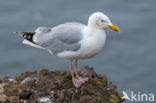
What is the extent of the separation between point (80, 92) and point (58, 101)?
1.78ft

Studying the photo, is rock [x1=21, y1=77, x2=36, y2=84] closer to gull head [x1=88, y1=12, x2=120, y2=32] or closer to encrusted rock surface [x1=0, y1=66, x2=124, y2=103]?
encrusted rock surface [x1=0, y1=66, x2=124, y2=103]

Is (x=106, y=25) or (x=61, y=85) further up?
(x=106, y=25)

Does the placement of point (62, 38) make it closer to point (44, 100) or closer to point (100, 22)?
point (100, 22)

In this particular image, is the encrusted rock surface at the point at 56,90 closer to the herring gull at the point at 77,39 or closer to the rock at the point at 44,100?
the rock at the point at 44,100

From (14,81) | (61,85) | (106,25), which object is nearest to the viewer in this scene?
(106,25)

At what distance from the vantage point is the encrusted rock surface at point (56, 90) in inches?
304

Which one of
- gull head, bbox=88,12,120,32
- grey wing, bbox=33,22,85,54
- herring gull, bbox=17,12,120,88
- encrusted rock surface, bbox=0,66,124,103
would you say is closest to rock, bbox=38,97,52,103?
encrusted rock surface, bbox=0,66,124,103

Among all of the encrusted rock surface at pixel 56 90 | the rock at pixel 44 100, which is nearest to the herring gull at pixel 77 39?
the encrusted rock surface at pixel 56 90

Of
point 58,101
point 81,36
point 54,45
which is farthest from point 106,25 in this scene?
point 58,101

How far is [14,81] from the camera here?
870 cm

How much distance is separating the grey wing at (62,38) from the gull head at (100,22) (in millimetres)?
305

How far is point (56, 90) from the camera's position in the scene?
26.2ft

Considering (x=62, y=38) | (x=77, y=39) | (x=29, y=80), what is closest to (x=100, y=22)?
(x=77, y=39)

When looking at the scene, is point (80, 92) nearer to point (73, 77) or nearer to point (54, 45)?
point (73, 77)
